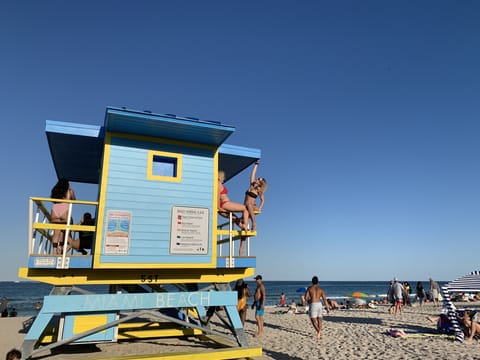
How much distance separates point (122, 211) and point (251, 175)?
12.0 feet

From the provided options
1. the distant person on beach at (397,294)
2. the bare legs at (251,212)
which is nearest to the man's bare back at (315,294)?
the bare legs at (251,212)

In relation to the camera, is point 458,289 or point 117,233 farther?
point 458,289

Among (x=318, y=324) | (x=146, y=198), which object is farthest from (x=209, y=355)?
(x=318, y=324)

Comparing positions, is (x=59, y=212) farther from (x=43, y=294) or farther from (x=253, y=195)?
(x=43, y=294)

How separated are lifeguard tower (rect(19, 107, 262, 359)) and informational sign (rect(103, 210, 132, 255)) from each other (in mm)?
21

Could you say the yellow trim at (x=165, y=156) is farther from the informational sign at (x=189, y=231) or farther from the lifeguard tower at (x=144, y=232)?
the informational sign at (x=189, y=231)

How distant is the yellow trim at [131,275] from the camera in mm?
7145

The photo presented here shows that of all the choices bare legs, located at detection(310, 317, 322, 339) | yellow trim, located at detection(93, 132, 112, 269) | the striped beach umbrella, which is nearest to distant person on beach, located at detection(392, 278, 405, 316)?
the striped beach umbrella

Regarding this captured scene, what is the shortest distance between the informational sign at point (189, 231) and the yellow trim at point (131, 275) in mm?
580

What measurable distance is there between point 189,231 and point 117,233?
1.61m

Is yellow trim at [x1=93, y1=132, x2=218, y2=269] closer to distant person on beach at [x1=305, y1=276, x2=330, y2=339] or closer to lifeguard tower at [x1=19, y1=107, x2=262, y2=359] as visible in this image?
lifeguard tower at [x1=19, y1=107, x2=262, y2=359]

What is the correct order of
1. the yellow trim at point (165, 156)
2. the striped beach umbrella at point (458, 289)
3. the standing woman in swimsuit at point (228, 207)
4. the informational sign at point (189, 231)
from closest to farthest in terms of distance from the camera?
the informational sign at point (189, 231), the yellow trim at point (165, 156), the standing woman in swimsuit at point (228, 207), the striped beach umbrella at point (458, 289)

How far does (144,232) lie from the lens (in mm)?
7941

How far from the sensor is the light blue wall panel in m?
7.86
